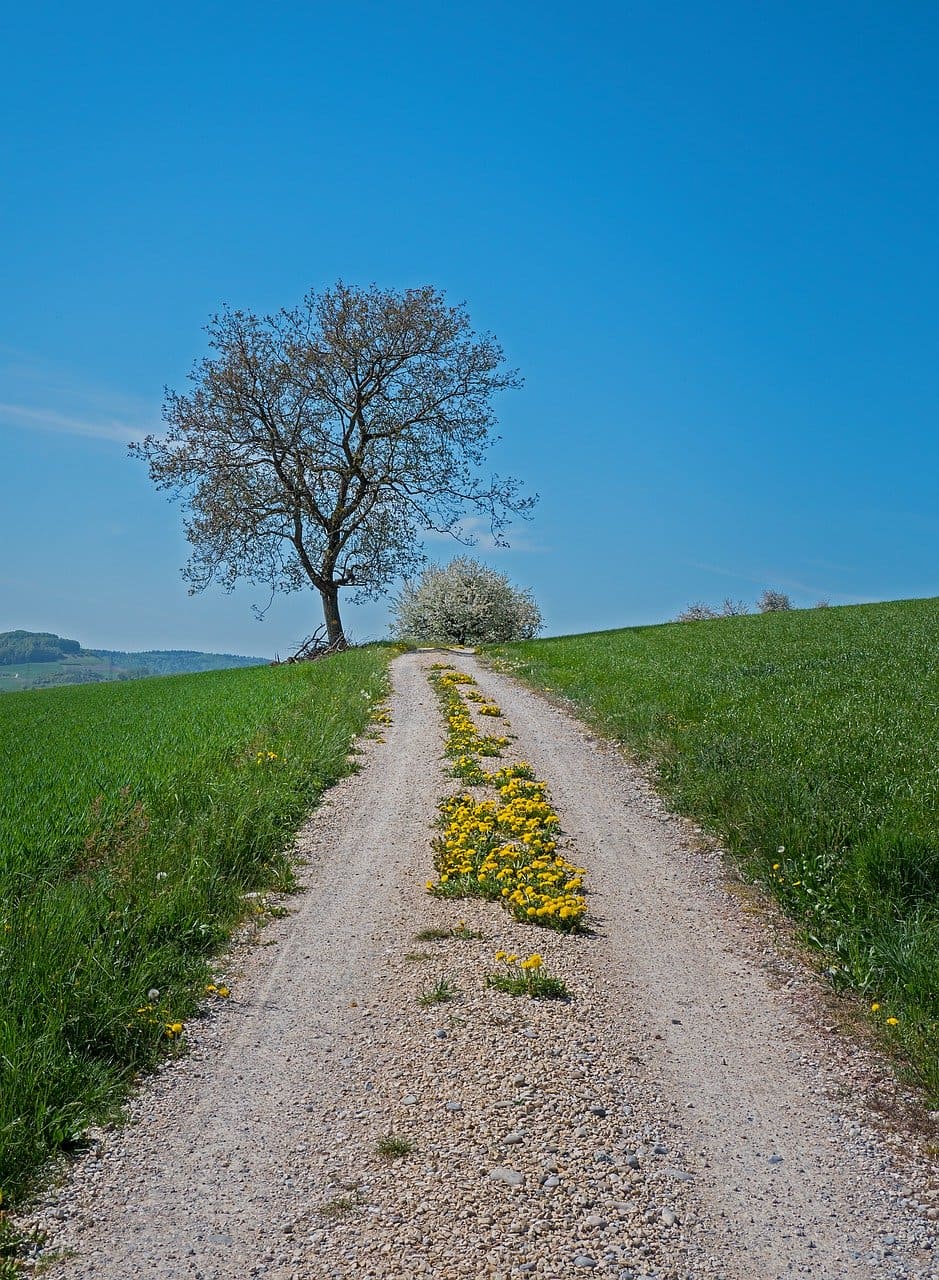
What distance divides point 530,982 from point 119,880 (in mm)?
3753

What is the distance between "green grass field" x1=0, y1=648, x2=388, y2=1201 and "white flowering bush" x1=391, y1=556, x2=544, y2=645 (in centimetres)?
3446

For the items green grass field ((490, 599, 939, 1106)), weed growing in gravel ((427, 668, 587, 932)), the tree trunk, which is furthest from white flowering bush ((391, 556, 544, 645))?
weed growing in gravel ((427, 668, 587, 932))

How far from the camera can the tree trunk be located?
130 ft

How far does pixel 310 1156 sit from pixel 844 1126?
9.89 feet

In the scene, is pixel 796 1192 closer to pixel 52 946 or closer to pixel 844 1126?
pixel 844 1126

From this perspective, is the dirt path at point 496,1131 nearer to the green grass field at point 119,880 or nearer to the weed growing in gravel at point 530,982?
the weed growing in gravel at point 530,982

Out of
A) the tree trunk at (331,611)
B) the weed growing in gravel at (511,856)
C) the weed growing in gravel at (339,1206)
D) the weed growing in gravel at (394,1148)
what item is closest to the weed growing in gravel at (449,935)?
the weed growing in gravel at (511,856)

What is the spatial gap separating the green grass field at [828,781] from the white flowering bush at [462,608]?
92.8 feet

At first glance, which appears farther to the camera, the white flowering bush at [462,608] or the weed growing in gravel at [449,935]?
the white flowering bush at [462,608]

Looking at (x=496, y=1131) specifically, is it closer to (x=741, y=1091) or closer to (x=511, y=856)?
(x=741, y=1091)

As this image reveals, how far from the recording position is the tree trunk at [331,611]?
39.7 metres

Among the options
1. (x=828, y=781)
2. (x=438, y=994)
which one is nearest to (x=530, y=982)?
(x=438, y=994)

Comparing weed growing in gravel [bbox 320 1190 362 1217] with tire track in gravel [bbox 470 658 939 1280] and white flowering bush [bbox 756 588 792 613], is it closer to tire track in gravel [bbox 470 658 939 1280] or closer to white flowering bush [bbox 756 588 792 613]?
tire track in gravel [bbox 470 658 939 1280]

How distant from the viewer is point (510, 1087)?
5.11 metres
